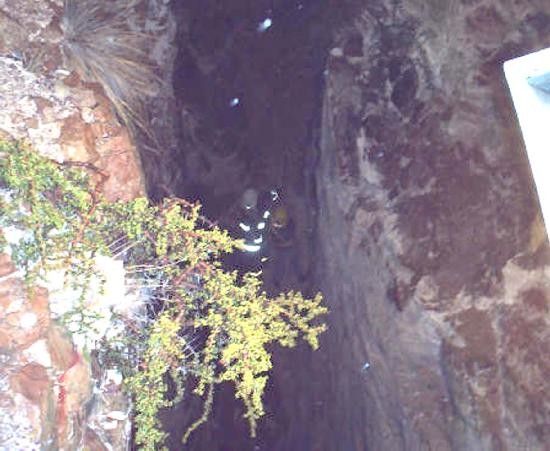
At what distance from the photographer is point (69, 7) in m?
2.78

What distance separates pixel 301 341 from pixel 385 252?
109cm

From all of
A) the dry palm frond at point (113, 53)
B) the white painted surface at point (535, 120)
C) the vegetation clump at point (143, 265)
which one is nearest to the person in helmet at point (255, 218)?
the dry palm frond at point (113, 53)

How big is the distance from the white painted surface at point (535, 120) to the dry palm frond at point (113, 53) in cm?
200

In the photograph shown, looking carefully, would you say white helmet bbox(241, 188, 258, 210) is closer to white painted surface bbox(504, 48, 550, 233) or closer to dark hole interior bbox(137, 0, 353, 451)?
dark hole interior bbox(137, 0, 353, 451)

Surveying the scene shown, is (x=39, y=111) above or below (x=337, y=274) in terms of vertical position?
above

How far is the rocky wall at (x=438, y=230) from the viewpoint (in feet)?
9.02

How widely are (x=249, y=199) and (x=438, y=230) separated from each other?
1.42m

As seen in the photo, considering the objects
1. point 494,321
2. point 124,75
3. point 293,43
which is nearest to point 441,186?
point 494,321

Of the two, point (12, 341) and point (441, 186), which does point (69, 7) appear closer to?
point (12, 341)

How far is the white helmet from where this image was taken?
3949mm

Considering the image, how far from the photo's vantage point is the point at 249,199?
397 centimetres

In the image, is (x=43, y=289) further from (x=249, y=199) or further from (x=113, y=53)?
(x=249, y=199)

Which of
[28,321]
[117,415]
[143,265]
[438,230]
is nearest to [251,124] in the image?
[438,230]

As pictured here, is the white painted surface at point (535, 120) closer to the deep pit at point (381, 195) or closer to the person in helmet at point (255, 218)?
the deep pit at point (381, 195)
